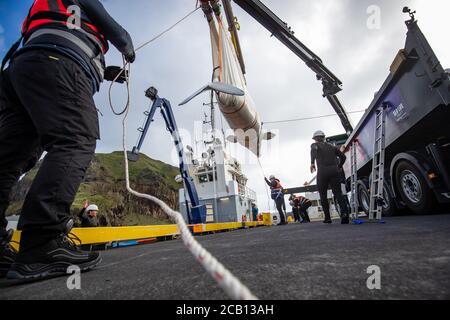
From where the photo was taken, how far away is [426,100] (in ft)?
8.40

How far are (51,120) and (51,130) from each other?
0.05 meters

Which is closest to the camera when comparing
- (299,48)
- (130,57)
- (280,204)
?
(130,57)

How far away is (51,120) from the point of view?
1.11 m

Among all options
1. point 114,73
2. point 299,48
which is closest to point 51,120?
point 114,73

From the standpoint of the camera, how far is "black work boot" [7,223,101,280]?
3.39 ft

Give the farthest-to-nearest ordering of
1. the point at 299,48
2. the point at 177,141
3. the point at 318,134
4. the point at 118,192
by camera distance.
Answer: the point at 118,192 → the point at 177,141 → the point at 299,48 → the point at 318,134

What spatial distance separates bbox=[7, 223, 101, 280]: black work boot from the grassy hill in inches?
1123

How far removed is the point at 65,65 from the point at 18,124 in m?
0.46

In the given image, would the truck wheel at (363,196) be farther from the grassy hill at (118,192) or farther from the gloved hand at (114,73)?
the grassy hill at (118,192)

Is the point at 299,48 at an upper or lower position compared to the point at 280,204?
upper

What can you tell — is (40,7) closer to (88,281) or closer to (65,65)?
(65,65)

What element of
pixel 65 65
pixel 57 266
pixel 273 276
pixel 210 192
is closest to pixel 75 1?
pixel 65 65

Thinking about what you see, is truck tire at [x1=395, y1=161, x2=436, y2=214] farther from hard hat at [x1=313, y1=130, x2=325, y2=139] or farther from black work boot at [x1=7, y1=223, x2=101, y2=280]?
black work boot at [x1=7, y1=223, x2=101, y2=280]

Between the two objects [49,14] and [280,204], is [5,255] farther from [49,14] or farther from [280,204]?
[280,204]
